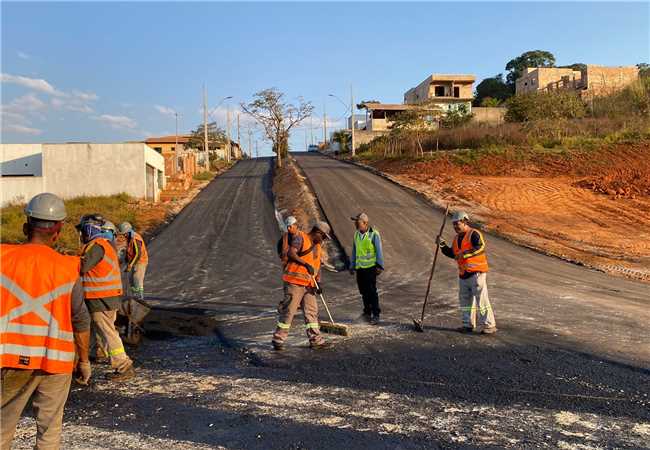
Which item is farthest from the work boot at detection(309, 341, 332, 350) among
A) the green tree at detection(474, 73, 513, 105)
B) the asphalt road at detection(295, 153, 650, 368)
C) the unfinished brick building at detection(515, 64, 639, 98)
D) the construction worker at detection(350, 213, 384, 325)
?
the green tree at detection(474, 73, 513, 105)

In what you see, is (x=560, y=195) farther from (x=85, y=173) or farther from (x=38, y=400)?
(x=38, y=400)

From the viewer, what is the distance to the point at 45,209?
332 centimetres

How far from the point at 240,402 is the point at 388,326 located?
143 inches

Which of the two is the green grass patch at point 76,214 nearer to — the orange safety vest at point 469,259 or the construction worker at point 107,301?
the construction worker at point 107,301

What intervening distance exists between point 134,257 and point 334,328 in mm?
3663

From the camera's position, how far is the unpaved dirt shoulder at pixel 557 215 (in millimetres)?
15766

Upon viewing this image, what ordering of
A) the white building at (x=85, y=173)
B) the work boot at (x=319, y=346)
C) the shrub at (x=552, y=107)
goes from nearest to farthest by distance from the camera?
the work boot at (x=319, y=346) < the white building at (x=85, y=173) < the shrub at (x=552, y=107)

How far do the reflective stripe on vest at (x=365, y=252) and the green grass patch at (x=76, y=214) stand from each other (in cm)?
1236

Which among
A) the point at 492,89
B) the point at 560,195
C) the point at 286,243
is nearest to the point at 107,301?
the point at 286,243

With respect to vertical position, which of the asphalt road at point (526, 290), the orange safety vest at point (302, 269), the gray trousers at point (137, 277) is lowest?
the asphalt road at point (526, 290)

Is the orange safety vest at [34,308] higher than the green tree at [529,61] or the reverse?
the reverse

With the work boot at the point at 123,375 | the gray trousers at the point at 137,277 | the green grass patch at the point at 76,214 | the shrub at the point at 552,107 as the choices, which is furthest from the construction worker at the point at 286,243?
the shrub at the point at 552,107

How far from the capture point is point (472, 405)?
197 inches

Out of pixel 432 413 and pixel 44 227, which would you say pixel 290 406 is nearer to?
pixel 432 413
